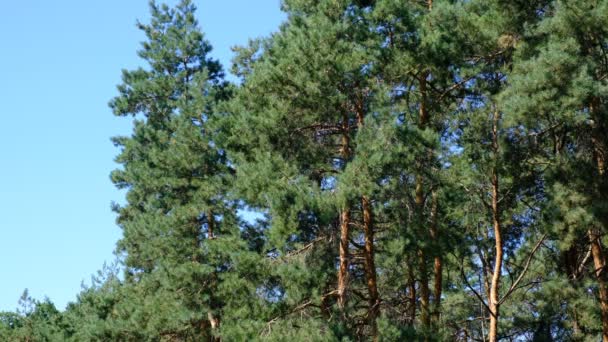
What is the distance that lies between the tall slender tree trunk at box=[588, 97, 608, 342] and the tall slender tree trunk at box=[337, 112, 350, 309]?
444 cm

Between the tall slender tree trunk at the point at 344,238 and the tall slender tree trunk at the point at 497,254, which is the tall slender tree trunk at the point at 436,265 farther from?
the tall slender tree trunk at the point at 344,238

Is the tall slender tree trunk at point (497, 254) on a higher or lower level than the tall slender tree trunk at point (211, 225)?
lower

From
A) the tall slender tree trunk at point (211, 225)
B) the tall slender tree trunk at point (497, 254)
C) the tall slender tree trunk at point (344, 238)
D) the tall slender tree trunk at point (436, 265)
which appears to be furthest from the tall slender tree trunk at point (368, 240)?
the tall slender tree trunk at point (211, 225)

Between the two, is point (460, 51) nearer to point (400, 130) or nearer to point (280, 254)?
point (400, 130)

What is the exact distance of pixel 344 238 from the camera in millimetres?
14039

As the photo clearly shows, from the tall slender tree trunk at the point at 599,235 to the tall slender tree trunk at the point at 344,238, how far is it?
14.6ft

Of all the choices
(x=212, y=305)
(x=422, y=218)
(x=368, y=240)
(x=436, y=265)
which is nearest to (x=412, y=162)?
(x=422, y=218)

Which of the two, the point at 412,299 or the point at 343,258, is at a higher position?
the point at 343,258

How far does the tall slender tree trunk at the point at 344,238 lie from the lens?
537 inches

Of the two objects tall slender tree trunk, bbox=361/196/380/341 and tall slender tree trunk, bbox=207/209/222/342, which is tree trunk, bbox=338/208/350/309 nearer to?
tall slender tree trunk, bbox=361/196/380/341

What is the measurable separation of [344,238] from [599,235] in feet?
17.0

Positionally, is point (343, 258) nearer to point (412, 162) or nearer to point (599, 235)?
point (412, 162)

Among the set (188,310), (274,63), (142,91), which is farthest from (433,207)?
(142,91)

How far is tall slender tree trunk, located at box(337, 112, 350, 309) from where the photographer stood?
44.7ft
